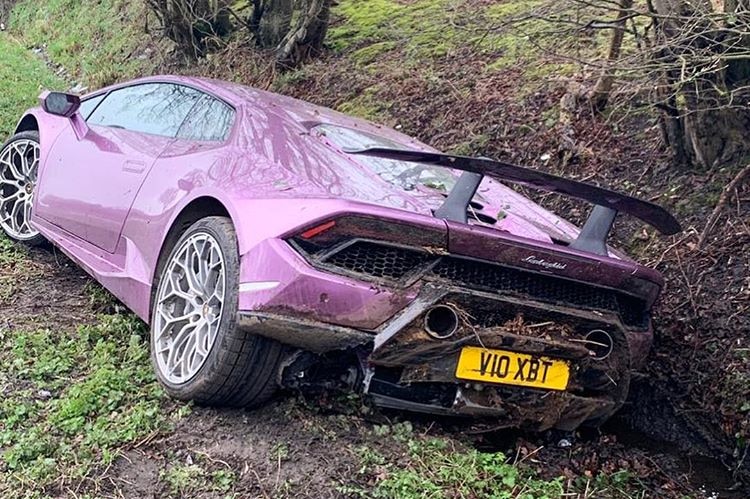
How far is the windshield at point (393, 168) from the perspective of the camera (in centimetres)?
359

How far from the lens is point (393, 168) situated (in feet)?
12.1

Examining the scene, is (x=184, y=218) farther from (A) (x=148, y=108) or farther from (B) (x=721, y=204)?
(B) (x=721, y=204)

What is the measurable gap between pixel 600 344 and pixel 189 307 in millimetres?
1751

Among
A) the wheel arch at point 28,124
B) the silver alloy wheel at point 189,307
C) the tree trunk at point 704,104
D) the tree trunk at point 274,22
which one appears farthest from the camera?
the tree trunk at point 274,22

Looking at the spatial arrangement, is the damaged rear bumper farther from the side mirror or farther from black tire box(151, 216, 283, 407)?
the side mirror

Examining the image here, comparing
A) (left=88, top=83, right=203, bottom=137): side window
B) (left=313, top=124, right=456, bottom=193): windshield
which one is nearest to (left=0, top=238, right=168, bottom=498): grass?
(left=88, top=83, right=203, bottom=137): side window

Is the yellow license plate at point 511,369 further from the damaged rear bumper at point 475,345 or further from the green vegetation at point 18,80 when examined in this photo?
the green vegetation at point 18,80

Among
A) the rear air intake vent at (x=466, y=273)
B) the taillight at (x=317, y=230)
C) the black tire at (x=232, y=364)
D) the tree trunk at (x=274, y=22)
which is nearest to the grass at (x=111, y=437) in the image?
the black tire at (x=232, y=364)

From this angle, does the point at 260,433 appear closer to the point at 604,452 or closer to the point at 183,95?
the point at 604,452

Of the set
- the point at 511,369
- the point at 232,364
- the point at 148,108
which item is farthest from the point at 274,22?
the point at 511,369

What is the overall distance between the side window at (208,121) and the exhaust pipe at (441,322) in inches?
58.9

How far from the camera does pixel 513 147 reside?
6402mm

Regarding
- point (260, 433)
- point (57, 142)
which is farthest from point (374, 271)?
point (57, 142)

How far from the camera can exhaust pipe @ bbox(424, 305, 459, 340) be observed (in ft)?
10.00
